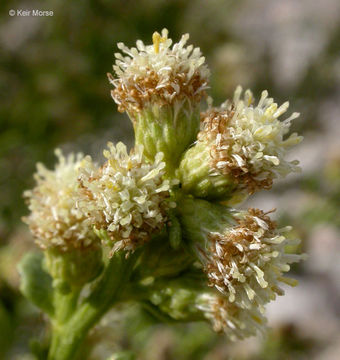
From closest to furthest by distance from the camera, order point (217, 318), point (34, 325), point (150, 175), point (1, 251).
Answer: point (150, 175), point (217, 318), point (1, 251), point (34, 325)

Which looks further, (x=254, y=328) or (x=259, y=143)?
(x=254, y=328)

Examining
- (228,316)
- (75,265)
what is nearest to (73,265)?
(75,265)

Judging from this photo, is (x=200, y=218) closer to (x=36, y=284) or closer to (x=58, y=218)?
(x=58, y=218)

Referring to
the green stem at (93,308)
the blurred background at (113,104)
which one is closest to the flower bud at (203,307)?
the green stem at (93,308)

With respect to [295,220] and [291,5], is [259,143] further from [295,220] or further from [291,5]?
[291,5]

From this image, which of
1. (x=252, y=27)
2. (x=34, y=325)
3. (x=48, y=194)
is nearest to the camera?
(x=48, y=194)

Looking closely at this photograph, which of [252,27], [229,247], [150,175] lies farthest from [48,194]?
[252,27]
